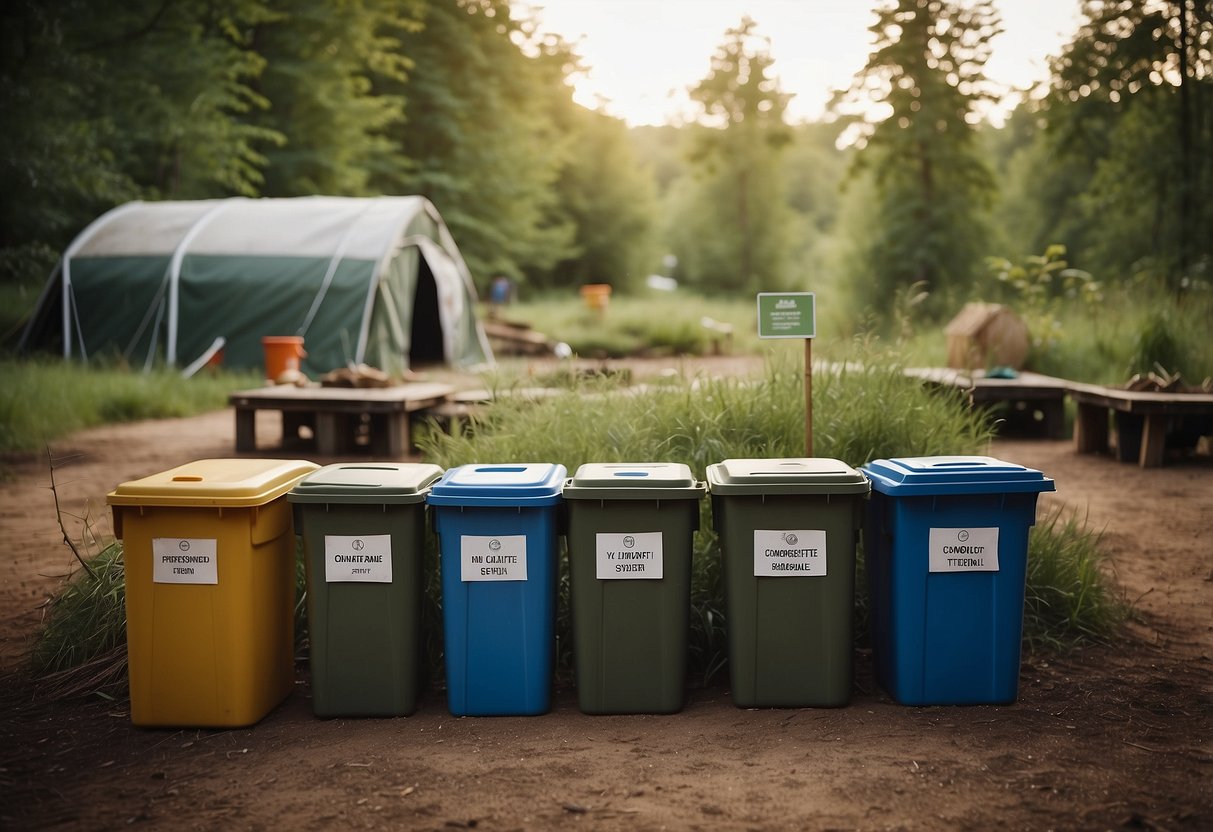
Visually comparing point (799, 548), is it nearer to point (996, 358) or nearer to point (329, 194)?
point (996, 358)

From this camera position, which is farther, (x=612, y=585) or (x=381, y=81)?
(x=381, y=81)

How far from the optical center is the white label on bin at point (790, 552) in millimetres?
3799

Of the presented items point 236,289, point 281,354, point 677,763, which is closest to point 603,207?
point 236,289

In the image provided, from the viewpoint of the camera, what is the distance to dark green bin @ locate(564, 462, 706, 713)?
12.5 ft

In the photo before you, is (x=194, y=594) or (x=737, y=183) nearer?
(x=194, y=594)

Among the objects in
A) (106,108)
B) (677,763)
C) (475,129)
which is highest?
(475,129)

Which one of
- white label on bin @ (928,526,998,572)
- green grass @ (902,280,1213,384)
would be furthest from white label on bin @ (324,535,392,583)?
green grass @ (902,280,1213,384)

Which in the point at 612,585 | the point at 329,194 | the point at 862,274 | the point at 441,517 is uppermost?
the point at 329,194

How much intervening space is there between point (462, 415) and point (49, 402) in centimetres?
507

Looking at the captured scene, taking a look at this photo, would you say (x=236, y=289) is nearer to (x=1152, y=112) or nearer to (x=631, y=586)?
(x=631, y=586)

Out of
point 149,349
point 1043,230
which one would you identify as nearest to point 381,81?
point 149,349

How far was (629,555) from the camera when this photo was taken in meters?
3.81

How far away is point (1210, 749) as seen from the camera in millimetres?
3469

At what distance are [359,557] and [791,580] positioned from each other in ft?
5.30
